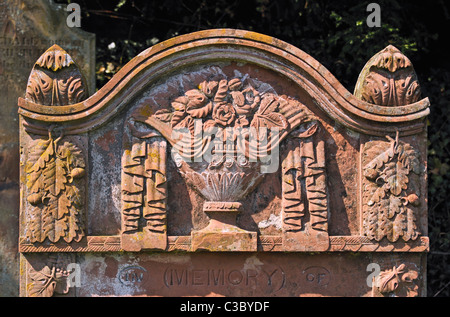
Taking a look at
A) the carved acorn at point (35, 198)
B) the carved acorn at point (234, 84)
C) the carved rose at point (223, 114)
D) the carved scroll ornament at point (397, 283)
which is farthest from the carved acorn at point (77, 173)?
the carved scroll ornament at point (397, 283)

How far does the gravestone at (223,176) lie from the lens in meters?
5.30

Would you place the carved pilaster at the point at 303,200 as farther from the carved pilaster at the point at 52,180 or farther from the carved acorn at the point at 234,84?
the carved pilaster at the point at 52,180

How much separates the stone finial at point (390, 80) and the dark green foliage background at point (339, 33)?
1682 millimetres

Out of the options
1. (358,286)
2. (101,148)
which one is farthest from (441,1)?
(101,148)

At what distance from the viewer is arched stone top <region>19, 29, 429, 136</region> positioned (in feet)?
17.4

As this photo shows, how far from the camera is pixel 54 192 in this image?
5285 mm

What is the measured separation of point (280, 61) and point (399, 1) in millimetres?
2528

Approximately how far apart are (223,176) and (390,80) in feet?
4.24

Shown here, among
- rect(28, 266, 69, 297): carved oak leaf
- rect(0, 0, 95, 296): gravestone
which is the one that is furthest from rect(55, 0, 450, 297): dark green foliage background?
rect(28, 266, 69, 297): carved oak leaf

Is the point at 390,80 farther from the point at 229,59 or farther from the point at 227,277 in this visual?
the point at 227,277

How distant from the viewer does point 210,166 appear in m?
5.33

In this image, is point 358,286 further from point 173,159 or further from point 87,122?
point 87,122

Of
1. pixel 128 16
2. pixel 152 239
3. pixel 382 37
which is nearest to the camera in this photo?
pixel 152 239

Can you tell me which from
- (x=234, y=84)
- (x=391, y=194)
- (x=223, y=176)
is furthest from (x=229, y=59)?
(x=391, y=194)
